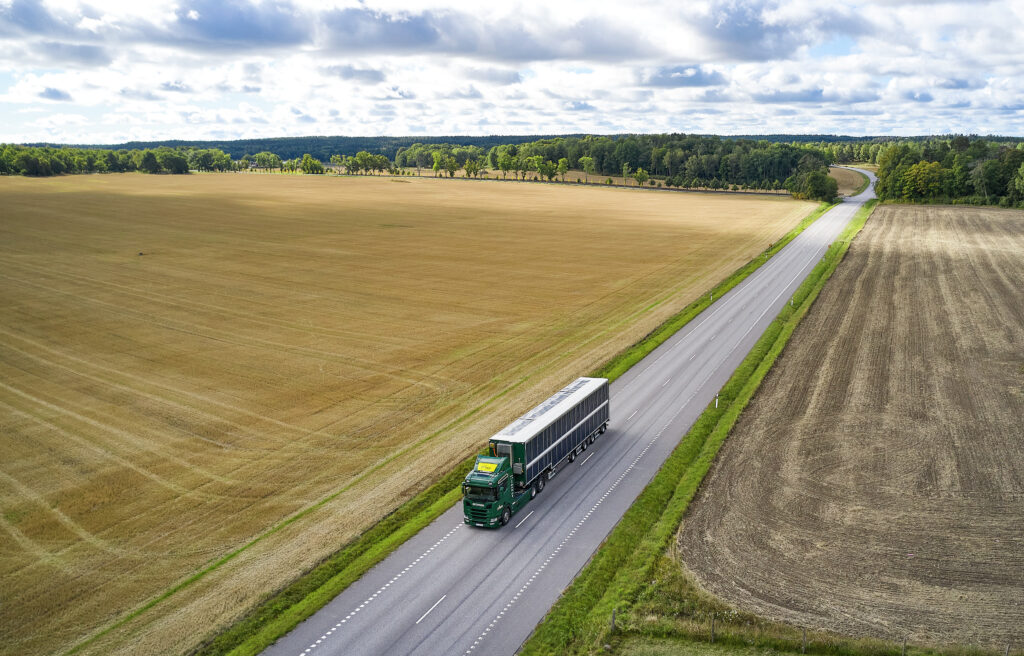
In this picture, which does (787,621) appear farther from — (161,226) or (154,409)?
(161,226)

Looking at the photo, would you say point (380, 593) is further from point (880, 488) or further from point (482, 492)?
point (880, 488)

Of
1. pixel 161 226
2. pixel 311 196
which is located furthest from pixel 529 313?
pixel 311 196

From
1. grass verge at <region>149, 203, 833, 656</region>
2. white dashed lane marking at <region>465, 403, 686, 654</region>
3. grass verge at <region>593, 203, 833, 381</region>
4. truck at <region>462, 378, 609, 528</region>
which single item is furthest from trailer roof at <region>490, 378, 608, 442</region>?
grass verge at <region>593, 203, 833, 381</region>

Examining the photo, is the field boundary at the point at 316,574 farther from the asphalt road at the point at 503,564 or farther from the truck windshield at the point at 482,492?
the truck windshield at the point at 482,492

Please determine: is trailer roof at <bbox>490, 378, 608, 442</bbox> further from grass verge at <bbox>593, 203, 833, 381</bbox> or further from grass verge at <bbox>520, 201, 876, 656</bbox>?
grass verge at <bbox>593, 203, 833, 381</bbox>

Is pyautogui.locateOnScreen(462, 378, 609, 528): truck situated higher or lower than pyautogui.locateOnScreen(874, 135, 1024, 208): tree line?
lower

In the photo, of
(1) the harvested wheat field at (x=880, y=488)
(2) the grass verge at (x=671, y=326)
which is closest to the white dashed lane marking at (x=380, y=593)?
(1) the harvested wheat field at (x=880, y=488)

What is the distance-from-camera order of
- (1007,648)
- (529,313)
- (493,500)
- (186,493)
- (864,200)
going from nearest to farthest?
(1007,648), (493,500), (186,493), (529,313), (864,200)
